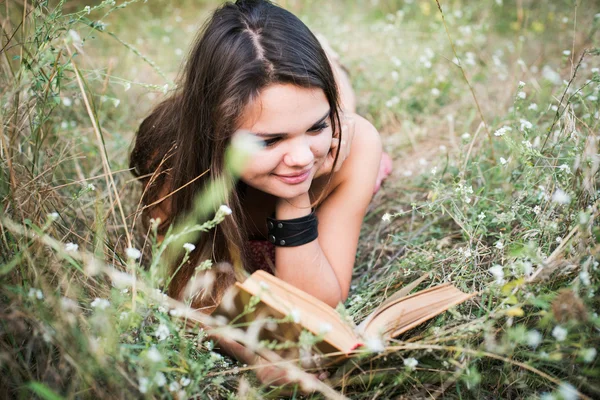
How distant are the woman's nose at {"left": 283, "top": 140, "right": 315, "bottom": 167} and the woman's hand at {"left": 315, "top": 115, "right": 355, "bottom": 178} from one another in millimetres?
284

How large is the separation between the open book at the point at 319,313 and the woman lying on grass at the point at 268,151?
0.83ft

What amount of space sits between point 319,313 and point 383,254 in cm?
102

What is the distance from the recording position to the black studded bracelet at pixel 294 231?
6.20ft

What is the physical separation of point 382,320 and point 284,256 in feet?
1.73

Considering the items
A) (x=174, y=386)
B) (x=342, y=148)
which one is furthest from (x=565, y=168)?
(x=174, y=386)

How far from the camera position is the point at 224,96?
1.70m

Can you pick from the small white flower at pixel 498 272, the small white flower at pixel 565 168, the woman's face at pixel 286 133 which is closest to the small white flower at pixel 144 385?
the woman's face at pixel 286 133

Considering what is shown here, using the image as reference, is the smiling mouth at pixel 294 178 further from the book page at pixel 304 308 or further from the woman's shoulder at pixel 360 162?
the book page at pixel 304 308

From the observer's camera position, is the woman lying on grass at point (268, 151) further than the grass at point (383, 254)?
Yes

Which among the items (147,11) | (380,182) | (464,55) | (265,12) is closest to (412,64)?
(464,55)

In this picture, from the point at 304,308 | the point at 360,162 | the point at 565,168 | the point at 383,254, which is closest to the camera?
the point at 304,308

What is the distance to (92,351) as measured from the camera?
117cm

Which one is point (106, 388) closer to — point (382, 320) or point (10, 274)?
point (10, 274)

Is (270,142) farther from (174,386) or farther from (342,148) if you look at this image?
(174,386)
